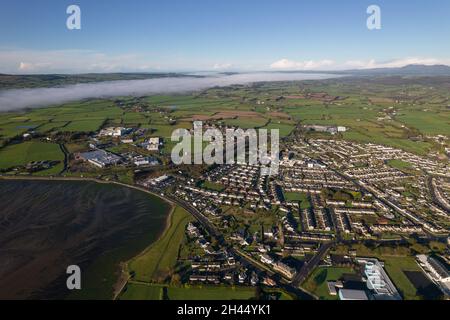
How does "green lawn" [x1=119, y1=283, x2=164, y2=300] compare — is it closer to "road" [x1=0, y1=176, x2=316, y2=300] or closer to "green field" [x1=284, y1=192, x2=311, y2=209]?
"road" [x1=0, y1=176, x2=316, y2=300]

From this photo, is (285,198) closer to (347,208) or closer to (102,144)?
(347,208)

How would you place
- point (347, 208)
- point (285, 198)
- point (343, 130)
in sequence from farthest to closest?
point (343, 130)
point (285, 198)
point (347, 208)

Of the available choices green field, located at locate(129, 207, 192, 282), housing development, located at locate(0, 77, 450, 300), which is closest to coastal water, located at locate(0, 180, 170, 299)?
housing development, located at locate(0, 77, 450, 300)

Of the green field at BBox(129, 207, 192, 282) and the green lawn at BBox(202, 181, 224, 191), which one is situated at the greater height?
the green lawn at BBox(202, 181, 224, 191)

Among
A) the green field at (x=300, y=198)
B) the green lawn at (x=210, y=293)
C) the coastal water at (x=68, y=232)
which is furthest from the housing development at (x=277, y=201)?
the coastal water at (x=68, y=232)

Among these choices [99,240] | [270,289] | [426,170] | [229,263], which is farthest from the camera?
[426,170]

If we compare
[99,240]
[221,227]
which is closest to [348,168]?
[221,227]
